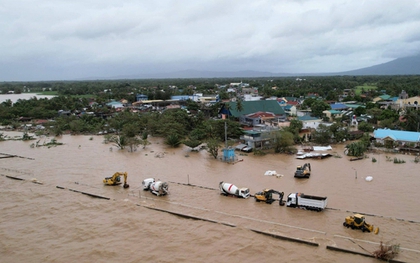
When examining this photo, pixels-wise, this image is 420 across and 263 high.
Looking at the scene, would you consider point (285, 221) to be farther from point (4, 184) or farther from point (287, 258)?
point (4, 184)

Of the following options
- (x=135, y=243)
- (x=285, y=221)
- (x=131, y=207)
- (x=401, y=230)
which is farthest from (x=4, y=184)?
(x=401, y=230)

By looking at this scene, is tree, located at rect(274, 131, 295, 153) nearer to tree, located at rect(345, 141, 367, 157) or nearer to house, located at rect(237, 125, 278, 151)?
house, located at rect(237, 125, 278, 151)

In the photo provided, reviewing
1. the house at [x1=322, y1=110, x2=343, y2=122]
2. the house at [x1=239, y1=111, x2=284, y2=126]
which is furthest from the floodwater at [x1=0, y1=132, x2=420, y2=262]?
the house at [x1=322, y1=110, x2=343, y2=122]

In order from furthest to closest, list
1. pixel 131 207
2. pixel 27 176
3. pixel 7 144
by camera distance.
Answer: pixel 7 144 < pixel 27 176 < pixel 131 207

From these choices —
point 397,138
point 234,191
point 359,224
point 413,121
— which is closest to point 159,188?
point 234,191

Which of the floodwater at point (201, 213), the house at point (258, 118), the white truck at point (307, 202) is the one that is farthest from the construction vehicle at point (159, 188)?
the house at point (258, 118)

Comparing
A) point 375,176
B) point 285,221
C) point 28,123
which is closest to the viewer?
point 285,221
